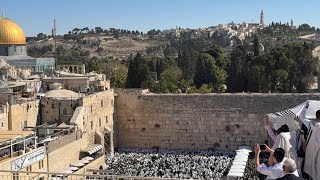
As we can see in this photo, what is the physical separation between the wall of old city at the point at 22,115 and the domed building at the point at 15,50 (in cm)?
1282

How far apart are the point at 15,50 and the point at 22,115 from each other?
646 inches

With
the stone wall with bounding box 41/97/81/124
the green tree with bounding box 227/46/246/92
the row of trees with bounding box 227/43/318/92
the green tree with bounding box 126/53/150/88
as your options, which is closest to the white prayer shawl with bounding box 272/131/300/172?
the stone wall with bounding box 41/97/81/124

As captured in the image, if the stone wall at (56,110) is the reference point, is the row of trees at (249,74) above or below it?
above

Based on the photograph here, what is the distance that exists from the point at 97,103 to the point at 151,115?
118 inches

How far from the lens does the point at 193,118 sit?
81.0ft

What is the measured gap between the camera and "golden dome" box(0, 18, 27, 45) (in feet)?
114

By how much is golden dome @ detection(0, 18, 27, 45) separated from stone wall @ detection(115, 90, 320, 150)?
13072 mm

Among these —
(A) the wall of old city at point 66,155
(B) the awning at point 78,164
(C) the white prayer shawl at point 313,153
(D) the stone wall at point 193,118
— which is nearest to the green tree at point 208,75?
(D) the stone wall at point 193,118

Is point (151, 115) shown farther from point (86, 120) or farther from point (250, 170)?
point (250, 170)

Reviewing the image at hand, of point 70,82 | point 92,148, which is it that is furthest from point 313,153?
point 70,82

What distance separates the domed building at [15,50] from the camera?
34.4 metres

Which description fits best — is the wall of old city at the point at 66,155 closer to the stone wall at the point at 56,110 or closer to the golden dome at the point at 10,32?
the stone wall at the point at 56,110

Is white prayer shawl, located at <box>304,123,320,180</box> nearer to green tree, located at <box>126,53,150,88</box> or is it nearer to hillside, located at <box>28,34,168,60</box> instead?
green tree, located at <box>126,53,150,88</box>

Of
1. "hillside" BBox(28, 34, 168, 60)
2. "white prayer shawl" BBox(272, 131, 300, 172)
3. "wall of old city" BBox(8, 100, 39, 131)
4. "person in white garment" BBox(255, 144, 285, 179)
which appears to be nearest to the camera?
"person in white garment" BBox(255, 144, 285, 179)
